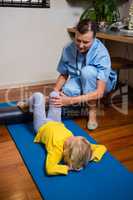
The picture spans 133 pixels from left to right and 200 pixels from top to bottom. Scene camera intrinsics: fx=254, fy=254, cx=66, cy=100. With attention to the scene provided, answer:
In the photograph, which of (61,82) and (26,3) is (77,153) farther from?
(26,3)

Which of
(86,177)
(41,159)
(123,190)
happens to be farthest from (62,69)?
(123,190)

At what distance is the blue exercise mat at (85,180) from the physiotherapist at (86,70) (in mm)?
435

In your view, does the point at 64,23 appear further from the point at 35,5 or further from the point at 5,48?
the point at 5,48

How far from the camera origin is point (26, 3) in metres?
2.57

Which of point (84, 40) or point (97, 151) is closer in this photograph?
point (97, 151)

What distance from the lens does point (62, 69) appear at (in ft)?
6.71

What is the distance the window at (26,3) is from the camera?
8.11 feet

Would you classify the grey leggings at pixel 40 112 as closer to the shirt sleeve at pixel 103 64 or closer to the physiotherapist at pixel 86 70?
the physiotherapist at pixel 86 70

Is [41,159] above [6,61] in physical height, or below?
below

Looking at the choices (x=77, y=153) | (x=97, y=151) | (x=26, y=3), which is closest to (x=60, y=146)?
(x=77, y=153)

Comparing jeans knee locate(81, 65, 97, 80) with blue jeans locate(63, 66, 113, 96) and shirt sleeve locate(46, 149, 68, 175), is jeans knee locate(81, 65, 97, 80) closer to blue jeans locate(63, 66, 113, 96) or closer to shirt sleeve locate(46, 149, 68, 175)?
blue jeans locate(63, 66, 113, 96)

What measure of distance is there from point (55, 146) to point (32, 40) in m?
1.59

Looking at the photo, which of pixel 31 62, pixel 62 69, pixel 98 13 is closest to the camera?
pixel 62 69

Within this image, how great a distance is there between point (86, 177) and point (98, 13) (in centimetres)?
182
